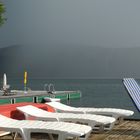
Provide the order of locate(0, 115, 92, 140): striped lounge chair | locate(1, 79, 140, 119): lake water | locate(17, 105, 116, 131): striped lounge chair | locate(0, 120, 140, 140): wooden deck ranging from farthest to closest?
locate(1, 79, 140, 119): lake water
locate(0, 120, 140, 140): wooden deck
locate(17, 105, 116, 131): striped lounge chair
locate(0, 115, 92, 140): striped lounge chair

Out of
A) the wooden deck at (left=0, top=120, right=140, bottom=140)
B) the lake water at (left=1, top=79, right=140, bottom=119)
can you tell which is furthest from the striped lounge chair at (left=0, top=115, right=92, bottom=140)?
the lake water at (left=1, top=79, right=140, bottom=119)

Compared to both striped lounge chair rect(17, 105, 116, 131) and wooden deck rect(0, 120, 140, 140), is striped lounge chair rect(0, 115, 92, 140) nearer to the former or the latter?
striped lounge chair rect(17, 105, 116, 131)

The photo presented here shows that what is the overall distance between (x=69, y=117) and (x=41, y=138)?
0.65 m

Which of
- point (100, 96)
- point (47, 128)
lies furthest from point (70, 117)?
point (100, 96)

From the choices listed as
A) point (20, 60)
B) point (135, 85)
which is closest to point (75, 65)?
point (20, 60)

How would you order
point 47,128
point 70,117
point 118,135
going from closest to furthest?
point 47,128 < point 70,117 < point 118,135

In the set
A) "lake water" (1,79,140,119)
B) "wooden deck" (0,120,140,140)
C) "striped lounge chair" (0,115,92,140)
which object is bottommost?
"lake water" (1,79,140,119)

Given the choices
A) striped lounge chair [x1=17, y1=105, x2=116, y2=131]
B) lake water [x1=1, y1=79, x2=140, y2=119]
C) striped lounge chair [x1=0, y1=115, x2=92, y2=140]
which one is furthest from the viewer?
lake water [x1=1, y1=79, x2=140, y2=119]

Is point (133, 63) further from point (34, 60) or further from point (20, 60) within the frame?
point (20, 60)

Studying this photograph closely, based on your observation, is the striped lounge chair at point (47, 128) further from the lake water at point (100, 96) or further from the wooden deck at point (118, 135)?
the lake water at point (100, 96)

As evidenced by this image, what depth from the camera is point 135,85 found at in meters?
9.18

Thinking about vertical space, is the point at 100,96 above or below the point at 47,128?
below

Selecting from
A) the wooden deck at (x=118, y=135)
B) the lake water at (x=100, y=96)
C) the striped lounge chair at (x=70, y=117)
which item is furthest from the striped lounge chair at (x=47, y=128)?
the lake water at (x=100, y=96)

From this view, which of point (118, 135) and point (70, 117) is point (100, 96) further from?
point (70, 117)
